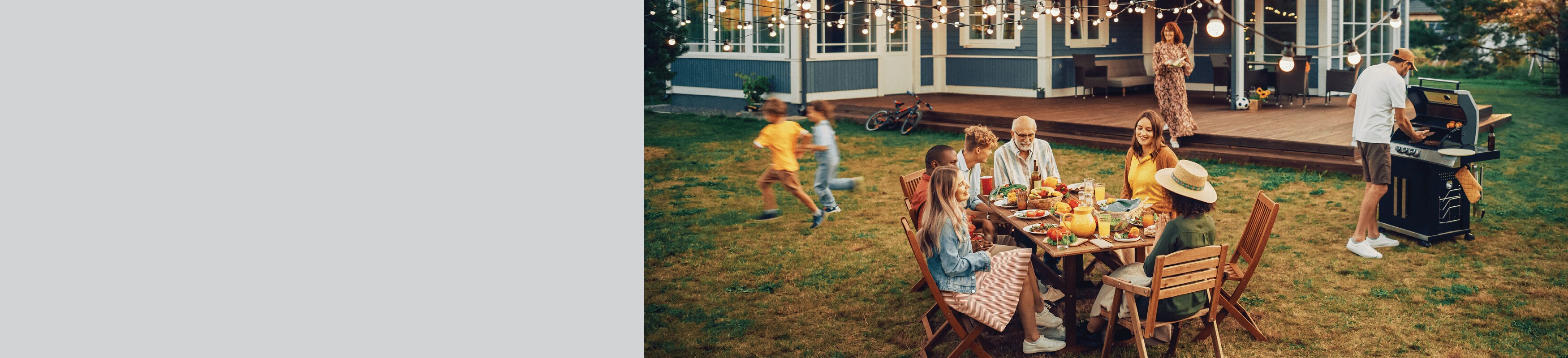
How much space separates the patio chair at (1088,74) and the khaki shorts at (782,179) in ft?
30.1

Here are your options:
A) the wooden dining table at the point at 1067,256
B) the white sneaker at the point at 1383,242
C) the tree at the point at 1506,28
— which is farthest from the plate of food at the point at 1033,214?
the tree at the point at 1506,28

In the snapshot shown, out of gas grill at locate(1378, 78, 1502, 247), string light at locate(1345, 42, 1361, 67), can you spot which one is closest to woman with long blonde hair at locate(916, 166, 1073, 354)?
string light at locate(1345, 42, 1361, 67)

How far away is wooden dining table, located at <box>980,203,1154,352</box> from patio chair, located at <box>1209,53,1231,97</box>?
991 centimetres

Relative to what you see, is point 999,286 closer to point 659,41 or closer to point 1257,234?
point 1257,234

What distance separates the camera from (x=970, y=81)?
17.4 metres

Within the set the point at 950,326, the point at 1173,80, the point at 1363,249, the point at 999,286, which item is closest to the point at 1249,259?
the point at 999,286

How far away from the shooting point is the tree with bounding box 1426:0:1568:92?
63.7 feet

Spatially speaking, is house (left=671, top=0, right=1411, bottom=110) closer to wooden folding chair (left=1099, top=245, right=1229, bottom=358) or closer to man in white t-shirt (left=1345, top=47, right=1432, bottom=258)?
man in white t-shirt (left=1345, top=47, right=1432, bottom=258)

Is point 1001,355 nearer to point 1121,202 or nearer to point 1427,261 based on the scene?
point 1121,202

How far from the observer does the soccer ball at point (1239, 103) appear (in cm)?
1402

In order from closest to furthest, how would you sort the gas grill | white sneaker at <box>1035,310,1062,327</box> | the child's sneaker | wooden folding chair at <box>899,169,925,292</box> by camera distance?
white sneaker at <box>1035,310,1062,327</box>, wooden folding chair at <box>899,169,925,292</box>, the gas grill, the child's sneaker

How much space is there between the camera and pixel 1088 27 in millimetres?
16984

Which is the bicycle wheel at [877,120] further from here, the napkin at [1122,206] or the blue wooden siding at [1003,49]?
the napkin at [1122,206]

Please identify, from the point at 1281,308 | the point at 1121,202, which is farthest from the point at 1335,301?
the point at 1121,202
